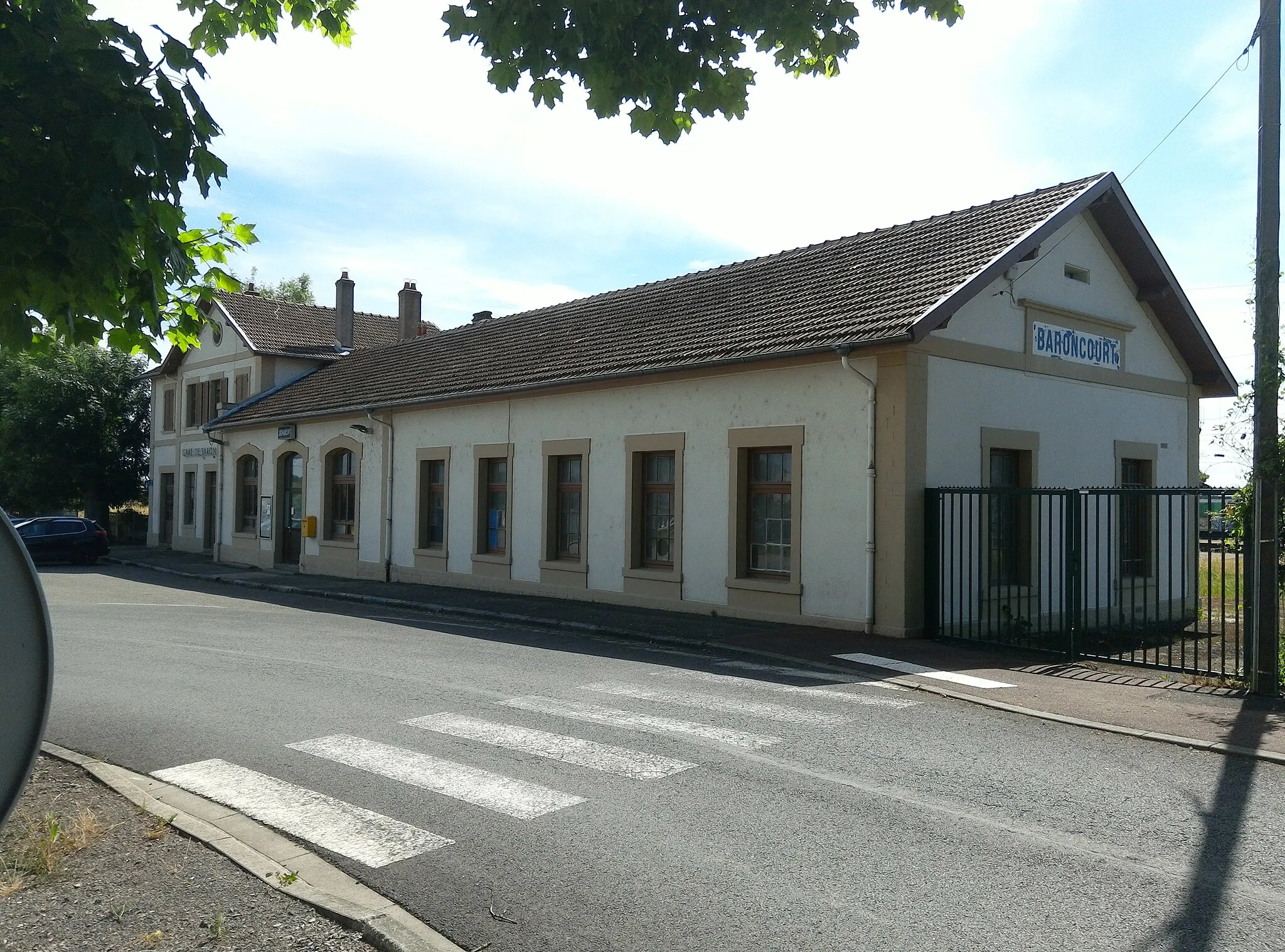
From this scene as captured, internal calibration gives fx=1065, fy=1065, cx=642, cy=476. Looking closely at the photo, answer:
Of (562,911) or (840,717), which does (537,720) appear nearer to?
(840,717)

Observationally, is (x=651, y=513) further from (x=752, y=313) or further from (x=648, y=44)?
(x=648, y=44)

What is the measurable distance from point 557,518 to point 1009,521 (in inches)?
302

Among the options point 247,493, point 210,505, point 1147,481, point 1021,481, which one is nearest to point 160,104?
point 1021,481

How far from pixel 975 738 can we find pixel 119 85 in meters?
6.81

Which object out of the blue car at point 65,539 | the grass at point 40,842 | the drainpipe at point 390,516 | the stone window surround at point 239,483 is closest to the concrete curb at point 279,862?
the grass at point 40,842

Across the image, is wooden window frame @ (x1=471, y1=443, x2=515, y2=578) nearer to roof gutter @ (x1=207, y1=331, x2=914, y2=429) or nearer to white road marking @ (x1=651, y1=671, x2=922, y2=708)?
roof gutter @ (x1=207, y1=331, x2=914, y2=429)

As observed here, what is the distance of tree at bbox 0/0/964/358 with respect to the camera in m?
4.84

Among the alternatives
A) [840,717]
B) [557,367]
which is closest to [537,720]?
[840,717]

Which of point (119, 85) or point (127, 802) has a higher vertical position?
point (119, 85)

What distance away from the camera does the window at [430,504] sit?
21672 millimetres

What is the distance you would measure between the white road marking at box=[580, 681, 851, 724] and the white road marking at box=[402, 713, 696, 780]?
155 centimetres

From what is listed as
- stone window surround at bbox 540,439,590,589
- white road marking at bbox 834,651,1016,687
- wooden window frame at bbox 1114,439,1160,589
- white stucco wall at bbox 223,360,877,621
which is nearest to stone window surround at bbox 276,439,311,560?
white stucco wall at bbox 223,360,877,621

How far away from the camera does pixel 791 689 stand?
9797mm

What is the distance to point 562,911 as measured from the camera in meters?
4.50
